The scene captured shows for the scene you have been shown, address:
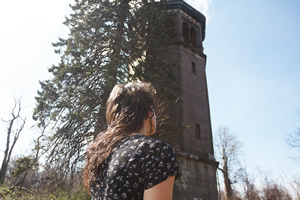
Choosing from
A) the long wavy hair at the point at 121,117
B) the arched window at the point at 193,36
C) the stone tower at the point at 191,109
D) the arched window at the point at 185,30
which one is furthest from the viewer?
the arched window at the point at 193,36

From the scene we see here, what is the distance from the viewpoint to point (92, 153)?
5.10ft

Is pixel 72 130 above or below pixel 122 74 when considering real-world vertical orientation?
below

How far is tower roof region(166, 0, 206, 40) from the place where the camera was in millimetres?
18453

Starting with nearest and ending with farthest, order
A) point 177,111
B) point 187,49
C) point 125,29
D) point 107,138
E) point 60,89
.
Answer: point 107,138 < point 60,89 < point 125,29 < point 177,111 < point 187,49

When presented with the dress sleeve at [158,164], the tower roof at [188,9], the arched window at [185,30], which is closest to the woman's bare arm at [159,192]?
the dress sleeve at [158,164]

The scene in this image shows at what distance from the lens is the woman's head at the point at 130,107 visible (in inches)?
58.6

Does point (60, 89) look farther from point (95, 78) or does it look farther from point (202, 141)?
point (202, 141)

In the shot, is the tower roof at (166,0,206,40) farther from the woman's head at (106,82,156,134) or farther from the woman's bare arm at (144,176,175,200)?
the woman's bare arm at (144,176,175,200)

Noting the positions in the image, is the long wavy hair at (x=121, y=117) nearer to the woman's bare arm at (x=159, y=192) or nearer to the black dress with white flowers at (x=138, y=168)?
the black dress with white flowers at (x=138, y=168)

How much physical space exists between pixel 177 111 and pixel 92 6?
801cm

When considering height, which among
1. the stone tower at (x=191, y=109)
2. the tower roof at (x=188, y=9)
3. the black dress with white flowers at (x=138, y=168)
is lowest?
the black dress with white flowers at (x=138, y=168)

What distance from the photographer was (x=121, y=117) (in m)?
1.51

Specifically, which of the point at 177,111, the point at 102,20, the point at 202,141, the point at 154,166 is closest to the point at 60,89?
the point at 102,20

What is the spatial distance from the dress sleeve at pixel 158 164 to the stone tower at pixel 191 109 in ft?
35.0
